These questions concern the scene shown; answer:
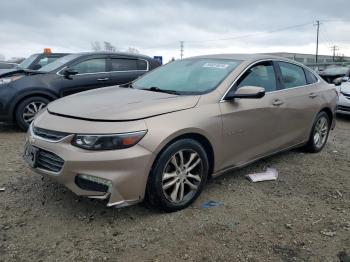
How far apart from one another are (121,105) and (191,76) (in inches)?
44.8

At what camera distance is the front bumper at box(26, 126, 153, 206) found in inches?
118

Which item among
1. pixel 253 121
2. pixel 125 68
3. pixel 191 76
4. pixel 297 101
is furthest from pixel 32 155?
pixel 125 68

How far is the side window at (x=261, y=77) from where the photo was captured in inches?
165

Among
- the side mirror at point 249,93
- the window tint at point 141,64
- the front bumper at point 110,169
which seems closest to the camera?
the front bumper at point 110,169

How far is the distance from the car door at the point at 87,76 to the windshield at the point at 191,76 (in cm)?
275

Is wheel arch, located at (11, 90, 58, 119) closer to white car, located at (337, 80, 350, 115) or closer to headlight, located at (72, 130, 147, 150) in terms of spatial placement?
headlight, located at (72, 130, 147, 150)

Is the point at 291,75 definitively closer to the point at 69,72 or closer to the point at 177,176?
the point at 177,176

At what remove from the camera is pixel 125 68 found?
7945mm

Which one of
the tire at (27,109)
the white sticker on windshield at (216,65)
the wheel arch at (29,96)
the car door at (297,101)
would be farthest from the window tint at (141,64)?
the white sticker on windshield at (216,65)

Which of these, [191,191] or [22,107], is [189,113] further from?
[22,107]

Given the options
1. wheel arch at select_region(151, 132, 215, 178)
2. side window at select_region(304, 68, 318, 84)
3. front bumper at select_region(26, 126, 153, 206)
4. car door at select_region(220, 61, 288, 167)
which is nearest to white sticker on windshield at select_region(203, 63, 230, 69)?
car door at select_region(220, 61, 288, 167)

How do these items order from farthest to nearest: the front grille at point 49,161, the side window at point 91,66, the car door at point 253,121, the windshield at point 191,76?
the side window at point 91,66, the windshield at point 191,76, the car door at point 253,121, the front grille at point 49,161

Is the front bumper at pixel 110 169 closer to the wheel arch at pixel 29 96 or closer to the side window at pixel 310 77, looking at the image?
the side window at pixel 310 77

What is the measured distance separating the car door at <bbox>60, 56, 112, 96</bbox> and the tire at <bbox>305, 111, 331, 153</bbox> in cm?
408
